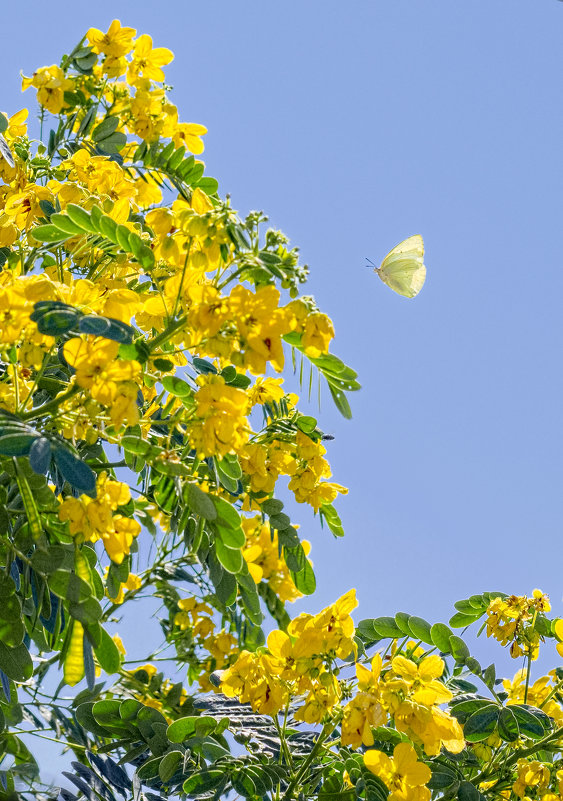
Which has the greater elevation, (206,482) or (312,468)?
(312,468)

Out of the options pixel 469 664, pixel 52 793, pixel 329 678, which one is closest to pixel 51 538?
pixel 329 678

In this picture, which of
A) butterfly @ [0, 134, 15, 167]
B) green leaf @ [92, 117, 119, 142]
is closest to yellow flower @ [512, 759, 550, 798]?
butterfly @ [0, 134, 15, 167]

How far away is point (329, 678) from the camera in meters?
1.89

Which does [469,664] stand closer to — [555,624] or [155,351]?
[555,624]

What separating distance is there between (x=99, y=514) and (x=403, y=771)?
0.92 m

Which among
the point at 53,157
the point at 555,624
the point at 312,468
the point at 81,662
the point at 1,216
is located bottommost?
the point at 81,662

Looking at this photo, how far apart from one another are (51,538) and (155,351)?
441mm

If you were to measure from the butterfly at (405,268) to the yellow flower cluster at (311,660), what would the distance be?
7.46 feet

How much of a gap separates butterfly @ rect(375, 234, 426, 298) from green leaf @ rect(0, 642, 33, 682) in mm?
2683

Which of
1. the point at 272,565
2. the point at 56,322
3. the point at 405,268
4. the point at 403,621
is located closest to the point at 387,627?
the point at 403,621

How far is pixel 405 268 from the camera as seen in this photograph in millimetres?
3949

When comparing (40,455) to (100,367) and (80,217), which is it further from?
(80,217)

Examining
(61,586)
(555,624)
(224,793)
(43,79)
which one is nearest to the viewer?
(61,586)

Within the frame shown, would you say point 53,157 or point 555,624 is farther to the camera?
point 53,157
